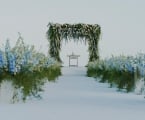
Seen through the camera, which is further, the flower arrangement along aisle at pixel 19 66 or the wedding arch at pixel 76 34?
the wedding arch at pixel 76 34

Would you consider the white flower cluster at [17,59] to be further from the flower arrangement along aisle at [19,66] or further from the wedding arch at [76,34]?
the wedding arch at [76,34]

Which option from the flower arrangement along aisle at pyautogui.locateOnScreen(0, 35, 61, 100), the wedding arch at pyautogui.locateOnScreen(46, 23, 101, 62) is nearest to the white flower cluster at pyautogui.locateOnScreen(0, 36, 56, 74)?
the flower arrangement along aisle at pyautogui.locateOnScreen(0, 35, 61, 100)

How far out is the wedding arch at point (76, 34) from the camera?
42375mm

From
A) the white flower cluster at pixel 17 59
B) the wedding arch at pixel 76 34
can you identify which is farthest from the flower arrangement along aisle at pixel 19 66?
the wedding arch at pixel 76 34

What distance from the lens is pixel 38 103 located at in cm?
955

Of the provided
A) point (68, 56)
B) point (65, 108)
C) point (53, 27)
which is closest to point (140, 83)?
point (65, 108)

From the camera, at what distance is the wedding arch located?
42375mm

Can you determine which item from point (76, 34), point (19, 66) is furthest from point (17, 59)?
point (76, 34)

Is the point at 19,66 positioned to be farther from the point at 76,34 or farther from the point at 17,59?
the point at 76,34

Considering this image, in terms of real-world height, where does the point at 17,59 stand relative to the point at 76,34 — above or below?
below

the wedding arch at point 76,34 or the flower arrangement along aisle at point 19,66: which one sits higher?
the wedding arch at point 76,34

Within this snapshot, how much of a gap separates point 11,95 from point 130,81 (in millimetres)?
5414

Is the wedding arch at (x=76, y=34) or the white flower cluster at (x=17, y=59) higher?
the wedding arch at (x=76, y=34)

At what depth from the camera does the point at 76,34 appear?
43469mm
